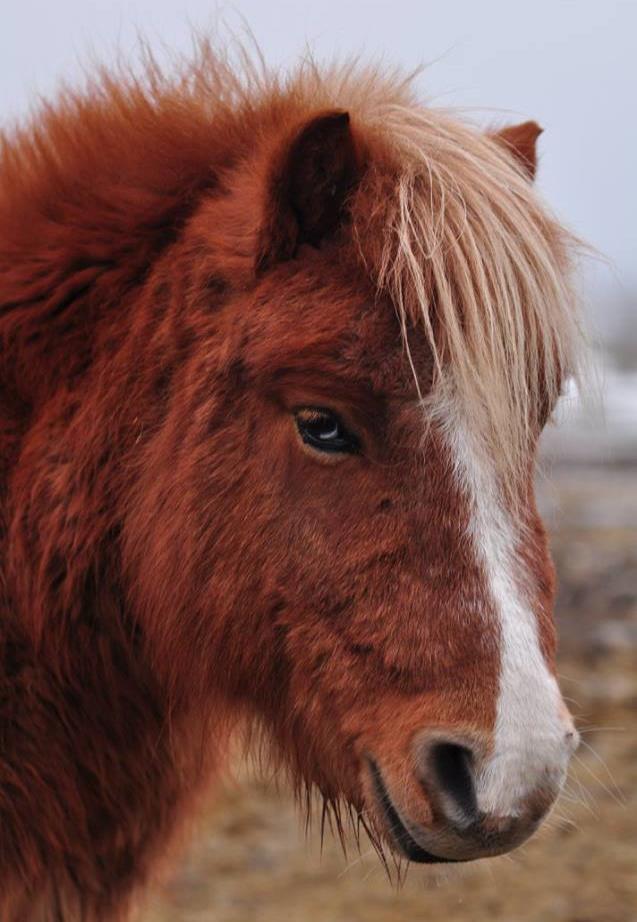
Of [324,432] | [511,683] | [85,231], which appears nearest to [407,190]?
[324,432]

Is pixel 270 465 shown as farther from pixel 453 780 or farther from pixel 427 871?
pixel 427 871

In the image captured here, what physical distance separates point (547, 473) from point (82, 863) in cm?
134

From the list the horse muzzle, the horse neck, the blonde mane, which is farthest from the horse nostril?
the horse neck

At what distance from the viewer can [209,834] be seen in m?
4.74

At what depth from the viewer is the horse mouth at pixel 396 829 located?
231 cm

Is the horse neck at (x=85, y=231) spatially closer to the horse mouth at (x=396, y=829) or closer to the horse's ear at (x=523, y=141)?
the horse's ear at (x=523, y=141)

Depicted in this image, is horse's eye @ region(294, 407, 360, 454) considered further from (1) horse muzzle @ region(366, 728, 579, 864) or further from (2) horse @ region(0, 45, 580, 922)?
(1) horse muzzle @ region(366, 728, 579, 864)

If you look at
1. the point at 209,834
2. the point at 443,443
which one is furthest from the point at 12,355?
the point at 209,834

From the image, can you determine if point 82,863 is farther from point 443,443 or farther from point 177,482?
point 443,443

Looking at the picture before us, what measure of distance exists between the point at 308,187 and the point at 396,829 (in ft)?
4.03

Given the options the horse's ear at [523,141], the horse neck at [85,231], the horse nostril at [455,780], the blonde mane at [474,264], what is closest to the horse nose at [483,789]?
the horse nostril at [455,780]

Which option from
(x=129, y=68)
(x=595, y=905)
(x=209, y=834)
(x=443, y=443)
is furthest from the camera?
(x=209, y=834)

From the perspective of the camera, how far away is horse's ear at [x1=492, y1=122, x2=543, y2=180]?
2.89m

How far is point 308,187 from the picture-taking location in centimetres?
250
